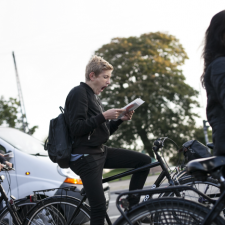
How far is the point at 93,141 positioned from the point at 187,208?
121 centimetres

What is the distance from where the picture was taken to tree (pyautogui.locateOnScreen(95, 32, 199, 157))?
27.4 meters

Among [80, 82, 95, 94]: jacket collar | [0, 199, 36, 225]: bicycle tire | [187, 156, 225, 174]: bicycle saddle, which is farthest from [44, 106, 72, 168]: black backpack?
[187, 156, 225, 174]: bicycle saddle

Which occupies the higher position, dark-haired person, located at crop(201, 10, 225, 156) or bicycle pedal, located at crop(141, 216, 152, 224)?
dark-haired person, located at crop(201, 10, 225, 156)

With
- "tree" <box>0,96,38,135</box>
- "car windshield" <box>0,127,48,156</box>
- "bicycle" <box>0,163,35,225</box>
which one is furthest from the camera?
"tree" <box>0,96,38,135</box>

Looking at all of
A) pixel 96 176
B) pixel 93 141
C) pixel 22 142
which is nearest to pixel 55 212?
pixel 96 176

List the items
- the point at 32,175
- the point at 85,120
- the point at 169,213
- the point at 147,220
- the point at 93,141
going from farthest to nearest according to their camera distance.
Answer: the point at 32,175 < the point at 93,141 < the point at 85,120 < the point at 147,220 < the point at 169,213

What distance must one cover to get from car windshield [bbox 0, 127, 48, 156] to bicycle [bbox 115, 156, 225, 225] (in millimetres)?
3468

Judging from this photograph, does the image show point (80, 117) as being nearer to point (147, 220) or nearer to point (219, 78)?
point (147, 220)

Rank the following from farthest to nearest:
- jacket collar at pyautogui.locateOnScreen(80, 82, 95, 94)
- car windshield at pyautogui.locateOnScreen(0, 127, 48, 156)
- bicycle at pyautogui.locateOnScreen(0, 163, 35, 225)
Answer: car windshield at pyautogui.locateOnScreen(0, 127, 48, 156), bicycle at pyautogui.locateOnScreen(0, 163, 35, 225), jacket collar at pyautogui.locateOnScreen(80, 82, 95, 94)

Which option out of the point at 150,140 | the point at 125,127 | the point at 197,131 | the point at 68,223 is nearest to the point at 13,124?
the point at 125,127

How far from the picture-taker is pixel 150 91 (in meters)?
27.5

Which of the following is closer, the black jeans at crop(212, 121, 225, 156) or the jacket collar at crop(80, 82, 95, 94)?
the black jeans at crop(212, 121, 225, 156)

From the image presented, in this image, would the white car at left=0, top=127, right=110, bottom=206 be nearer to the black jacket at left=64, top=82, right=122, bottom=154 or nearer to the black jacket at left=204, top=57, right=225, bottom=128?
the black jacket at left=64, top=82, right=122, bottom=154

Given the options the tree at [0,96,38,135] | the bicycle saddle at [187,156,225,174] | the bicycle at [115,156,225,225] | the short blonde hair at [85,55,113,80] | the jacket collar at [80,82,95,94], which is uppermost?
the tree at [0,96,38,135]
